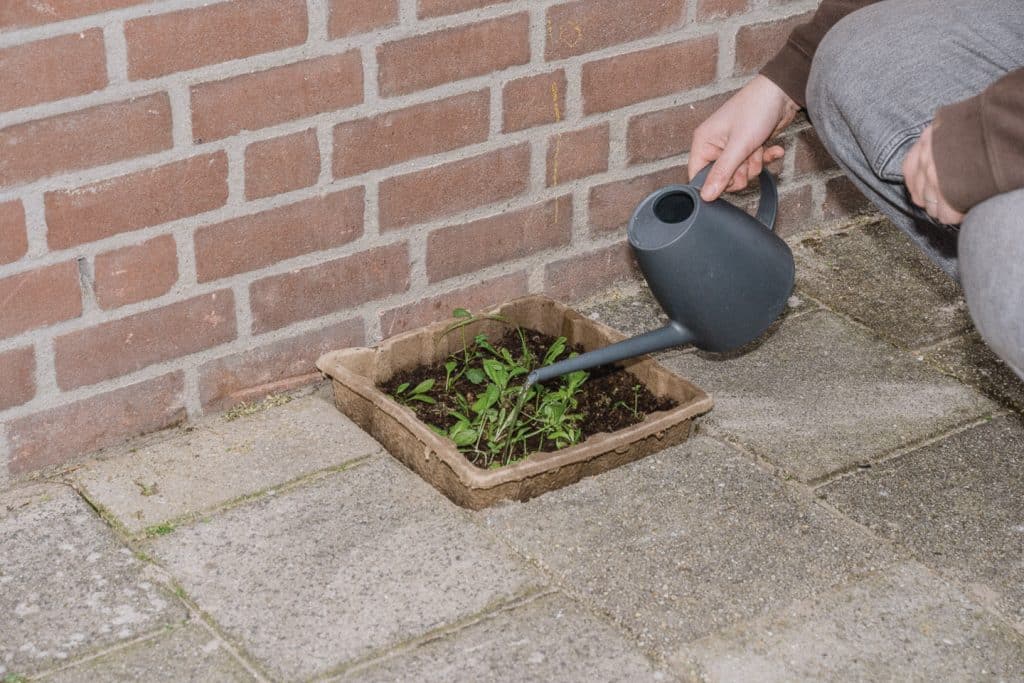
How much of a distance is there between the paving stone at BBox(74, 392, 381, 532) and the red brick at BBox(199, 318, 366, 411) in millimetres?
33

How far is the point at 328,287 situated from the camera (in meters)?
2.25

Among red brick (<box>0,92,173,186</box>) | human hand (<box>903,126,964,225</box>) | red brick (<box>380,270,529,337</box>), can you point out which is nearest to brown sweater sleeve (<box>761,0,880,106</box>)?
human hand (<box>903,126,964,225</box>)

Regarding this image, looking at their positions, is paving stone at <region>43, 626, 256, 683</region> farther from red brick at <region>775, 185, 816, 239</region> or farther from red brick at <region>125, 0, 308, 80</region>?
red brick at <region>775, 185, 816, 239</region>

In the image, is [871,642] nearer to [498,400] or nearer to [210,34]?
[498,400]

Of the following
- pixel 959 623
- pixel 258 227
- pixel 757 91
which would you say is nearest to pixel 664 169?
pixel 757 91

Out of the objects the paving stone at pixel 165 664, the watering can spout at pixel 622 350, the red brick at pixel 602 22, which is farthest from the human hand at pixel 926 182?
the paving stone at pixel 165 664

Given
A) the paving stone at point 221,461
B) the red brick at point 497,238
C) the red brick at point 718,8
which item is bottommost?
the paving stone at point 221,461

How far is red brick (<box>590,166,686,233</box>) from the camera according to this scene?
2484 millimetres

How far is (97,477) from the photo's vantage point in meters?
2.08

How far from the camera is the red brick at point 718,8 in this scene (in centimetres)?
→ 244

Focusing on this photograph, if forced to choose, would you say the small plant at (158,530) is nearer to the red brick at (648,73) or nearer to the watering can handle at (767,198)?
the watering can handle at (767,198)

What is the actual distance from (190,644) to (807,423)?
3.22 ft

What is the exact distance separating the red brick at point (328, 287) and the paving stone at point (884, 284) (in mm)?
767

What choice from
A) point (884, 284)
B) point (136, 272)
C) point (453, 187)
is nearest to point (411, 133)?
point (453, 187)
